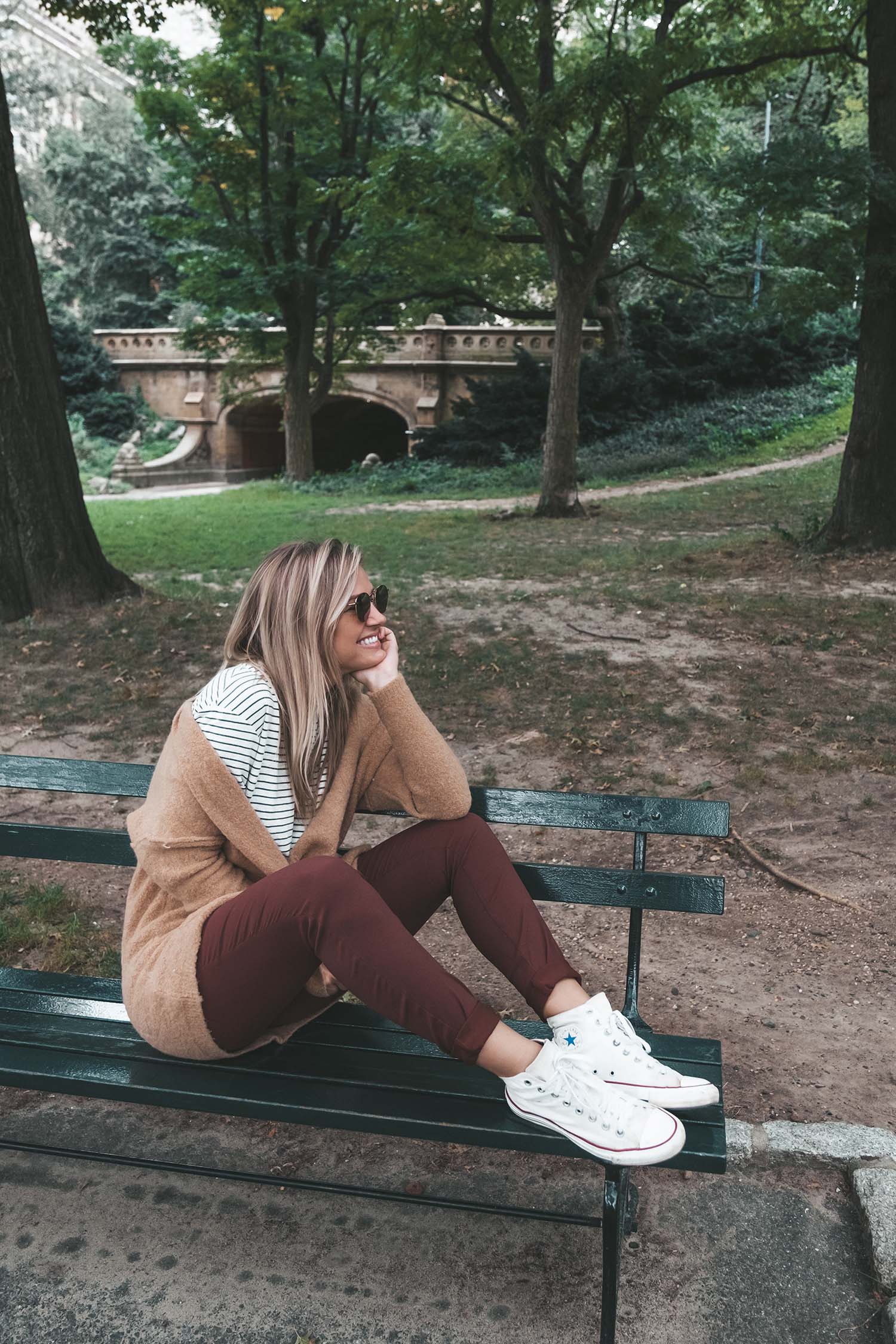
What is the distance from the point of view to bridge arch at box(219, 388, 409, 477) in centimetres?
3388

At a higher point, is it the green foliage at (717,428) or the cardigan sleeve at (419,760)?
the cardigan sleeve at (419,760)

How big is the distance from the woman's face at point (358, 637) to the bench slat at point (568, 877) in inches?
23.6

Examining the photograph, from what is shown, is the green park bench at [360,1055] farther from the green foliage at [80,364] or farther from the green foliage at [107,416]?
the green foliage at [80,364]

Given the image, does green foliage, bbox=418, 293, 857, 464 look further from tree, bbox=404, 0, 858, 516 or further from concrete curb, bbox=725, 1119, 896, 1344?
concrete curb, bbox=725, 1119, 896, 1344

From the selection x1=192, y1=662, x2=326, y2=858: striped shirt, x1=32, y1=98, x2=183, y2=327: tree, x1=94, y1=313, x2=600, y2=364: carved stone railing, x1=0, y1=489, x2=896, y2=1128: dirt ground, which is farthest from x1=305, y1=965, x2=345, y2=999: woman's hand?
x1=32, y1=98, x2=183, y2=327: tree

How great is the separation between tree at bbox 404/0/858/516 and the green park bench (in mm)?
10105

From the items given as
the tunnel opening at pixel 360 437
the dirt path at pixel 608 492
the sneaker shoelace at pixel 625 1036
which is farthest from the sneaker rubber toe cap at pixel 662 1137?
the tunnel opening at pixel 360 437

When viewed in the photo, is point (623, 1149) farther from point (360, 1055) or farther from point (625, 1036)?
point (360, 1055)

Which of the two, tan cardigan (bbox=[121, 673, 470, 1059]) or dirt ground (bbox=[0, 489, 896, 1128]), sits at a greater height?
tan cardigan (bbox=[121, 673, 470, 1059])

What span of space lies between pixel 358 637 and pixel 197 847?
1.92 feet

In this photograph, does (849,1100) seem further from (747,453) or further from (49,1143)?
(747,453)

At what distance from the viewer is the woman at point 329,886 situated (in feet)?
7.21

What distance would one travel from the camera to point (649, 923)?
4219mm

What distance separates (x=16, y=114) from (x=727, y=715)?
44600 mm
